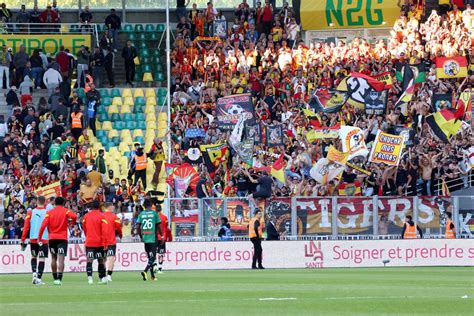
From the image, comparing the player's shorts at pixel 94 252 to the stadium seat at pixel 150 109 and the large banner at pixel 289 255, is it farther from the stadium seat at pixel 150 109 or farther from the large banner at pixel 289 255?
the stadium seat at pixel 150 109

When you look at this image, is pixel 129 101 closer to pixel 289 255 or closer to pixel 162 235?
pixel 289 255

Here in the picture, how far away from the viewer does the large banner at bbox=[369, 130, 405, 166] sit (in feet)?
137

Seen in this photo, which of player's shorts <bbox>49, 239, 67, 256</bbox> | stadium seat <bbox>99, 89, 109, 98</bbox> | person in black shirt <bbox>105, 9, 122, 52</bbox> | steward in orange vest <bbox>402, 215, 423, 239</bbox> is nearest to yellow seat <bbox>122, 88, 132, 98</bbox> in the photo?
stadium seat <bbox>99, 89, 109, 98</bbox>

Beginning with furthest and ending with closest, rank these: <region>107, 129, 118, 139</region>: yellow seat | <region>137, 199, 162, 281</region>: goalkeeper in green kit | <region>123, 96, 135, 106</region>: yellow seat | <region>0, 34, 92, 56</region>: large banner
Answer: <region>0, 34, 92, 56</region>: large banner → <region>123, 96, 135, 106</region>: yellow seat → <region>107, 129, 118, 139</region>: yellow seat → <region>137, 199, 162, 281</region>: goalkeeper in green kit

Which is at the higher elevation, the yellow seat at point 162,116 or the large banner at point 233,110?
the large banner at point 233,110


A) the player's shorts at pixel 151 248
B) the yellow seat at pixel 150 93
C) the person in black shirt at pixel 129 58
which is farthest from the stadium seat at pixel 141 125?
the player's shorts at pixel 151 248

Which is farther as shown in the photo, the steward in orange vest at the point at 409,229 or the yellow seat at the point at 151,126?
the yellow seat at the point at 151,126

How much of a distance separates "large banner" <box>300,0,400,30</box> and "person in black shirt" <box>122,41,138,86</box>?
684cm

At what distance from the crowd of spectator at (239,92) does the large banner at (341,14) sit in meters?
0.78

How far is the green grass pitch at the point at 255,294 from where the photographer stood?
21.4m

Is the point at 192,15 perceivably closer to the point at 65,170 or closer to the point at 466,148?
the point at 65,170

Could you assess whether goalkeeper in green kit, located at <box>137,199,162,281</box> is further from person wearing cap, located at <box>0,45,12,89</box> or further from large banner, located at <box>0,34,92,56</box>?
large banner, located at <box>0,34,92,56</box>

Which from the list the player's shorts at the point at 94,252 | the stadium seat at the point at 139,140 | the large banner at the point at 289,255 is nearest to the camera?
the player's shorts at the point at 94,252

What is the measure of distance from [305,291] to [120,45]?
31.8 metres
